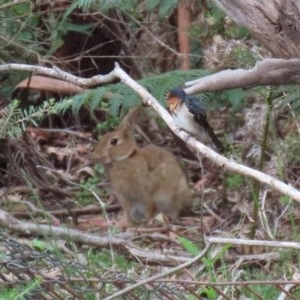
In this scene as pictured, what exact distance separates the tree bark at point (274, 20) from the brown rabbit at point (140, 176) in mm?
3607

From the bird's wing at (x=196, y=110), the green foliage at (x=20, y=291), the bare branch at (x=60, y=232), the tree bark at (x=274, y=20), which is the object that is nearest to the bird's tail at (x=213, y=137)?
the bird's wing at (x=196, y=110)

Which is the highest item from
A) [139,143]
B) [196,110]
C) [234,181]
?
[196,110]

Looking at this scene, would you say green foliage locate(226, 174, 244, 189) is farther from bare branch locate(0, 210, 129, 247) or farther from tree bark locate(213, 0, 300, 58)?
tree bark locate(213, 0, 300, 58)

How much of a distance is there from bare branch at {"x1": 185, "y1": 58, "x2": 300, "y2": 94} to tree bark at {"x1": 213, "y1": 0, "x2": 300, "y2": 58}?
0.07 metres

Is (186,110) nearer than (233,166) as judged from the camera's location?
No

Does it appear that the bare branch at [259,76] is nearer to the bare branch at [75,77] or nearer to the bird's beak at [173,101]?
the bare branch at [75,77]

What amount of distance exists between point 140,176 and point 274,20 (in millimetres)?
3969

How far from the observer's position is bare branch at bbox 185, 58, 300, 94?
526 cm

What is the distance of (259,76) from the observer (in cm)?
531

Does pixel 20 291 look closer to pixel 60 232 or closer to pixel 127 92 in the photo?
pixel 60 232

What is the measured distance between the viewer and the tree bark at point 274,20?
515 cm

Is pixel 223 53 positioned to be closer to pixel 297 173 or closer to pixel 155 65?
pixel 297 173

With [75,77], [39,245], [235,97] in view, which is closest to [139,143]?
[235,97]

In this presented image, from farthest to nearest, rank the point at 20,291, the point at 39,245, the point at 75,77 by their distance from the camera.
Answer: the point at 39,245 → the point at 75,77 → the point at 20,291
